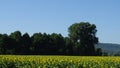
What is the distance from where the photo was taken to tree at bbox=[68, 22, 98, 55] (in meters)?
84.9

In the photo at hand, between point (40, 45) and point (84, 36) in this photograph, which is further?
→ point (84, 36)

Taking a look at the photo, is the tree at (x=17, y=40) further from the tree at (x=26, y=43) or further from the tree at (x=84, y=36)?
the tree at (x=84, y=36)

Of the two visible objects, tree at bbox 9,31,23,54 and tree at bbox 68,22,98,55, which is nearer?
tree at bbox 9,31,23,54

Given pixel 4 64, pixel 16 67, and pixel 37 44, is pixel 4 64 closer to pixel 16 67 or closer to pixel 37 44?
pixel 16 67

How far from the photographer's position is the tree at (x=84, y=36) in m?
84.9

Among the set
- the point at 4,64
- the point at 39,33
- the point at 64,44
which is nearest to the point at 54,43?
the point at 64,44

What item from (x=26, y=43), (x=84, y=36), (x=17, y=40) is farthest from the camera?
(x=84, y=36)

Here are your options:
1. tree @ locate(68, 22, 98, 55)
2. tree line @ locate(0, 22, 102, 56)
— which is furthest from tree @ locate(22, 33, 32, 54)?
tree @ locate(68, 22, 98, 55)

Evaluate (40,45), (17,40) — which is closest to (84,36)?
(40,45)

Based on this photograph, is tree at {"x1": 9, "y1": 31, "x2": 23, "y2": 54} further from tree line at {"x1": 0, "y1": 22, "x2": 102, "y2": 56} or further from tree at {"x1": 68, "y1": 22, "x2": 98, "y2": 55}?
tree at {"x1": 68, "y1": 22, "x2": 98, "y2": 55}

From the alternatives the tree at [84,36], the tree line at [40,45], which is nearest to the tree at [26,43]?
the tree line at [40,45]

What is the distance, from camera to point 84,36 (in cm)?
9731

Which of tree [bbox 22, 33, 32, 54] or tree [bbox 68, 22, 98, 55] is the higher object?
tree [bbox 68, 22, 98, 55]

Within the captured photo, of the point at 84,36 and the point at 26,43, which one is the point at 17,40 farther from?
the point at 84,36
